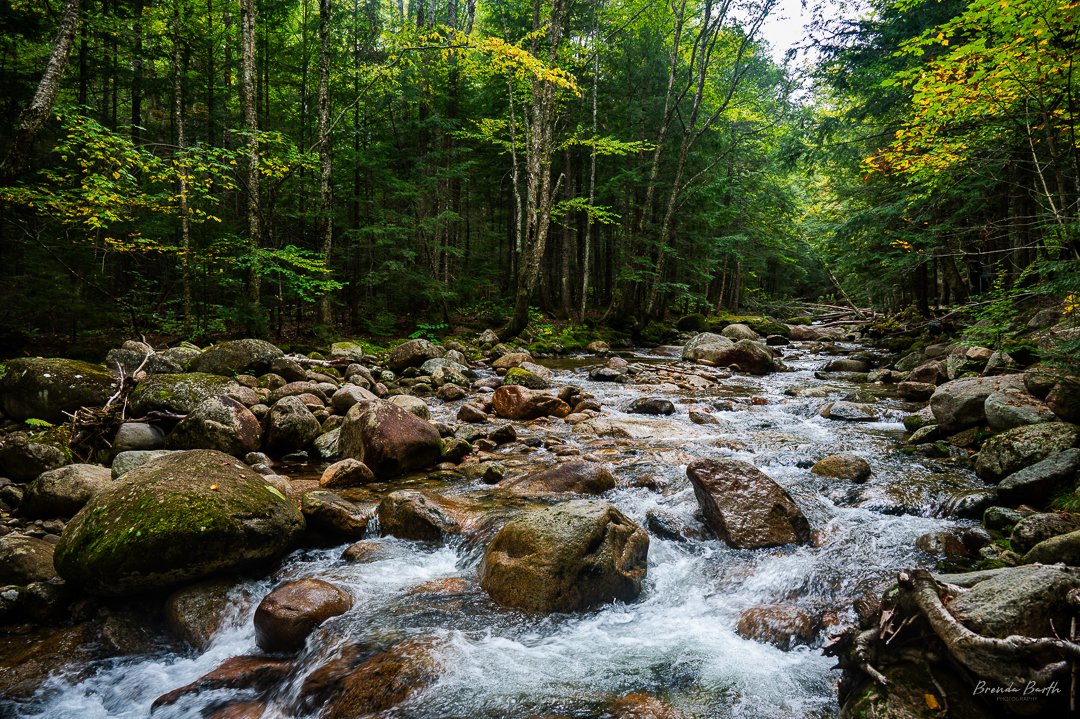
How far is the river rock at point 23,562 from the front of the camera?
388 centimetres

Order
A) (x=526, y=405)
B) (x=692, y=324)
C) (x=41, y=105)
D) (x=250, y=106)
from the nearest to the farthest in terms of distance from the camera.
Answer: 1. (x=41, y=105)
2. (x=526, y=405)
3. (x=250, y=106)
4. (x=692, y=324)

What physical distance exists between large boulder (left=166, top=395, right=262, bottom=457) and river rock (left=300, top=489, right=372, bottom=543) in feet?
8.28

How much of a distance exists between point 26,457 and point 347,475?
3.41 metres

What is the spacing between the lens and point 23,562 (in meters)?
3.94

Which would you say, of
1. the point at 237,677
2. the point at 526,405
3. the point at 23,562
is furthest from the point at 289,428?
the point at 237,677

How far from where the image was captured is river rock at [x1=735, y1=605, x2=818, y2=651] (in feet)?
12.0

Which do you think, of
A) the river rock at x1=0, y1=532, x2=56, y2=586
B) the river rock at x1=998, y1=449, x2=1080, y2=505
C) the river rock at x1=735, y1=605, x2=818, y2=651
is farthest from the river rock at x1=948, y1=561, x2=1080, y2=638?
→ the river rock at x1=0, y1=532, x2=56, y2=586

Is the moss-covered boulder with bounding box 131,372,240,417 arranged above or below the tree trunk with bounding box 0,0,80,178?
below

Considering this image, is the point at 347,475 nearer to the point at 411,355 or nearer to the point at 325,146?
the point at 411,355

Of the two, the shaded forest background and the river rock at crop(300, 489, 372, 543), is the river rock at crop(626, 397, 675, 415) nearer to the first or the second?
the shaded forest background

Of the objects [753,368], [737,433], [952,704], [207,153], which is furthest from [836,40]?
[952,704]

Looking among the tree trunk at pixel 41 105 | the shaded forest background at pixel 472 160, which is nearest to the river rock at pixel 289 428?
the shaded forest background at pixel 472 160

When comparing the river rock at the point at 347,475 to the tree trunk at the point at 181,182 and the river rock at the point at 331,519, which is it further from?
the tree trunk at the point at 181,182

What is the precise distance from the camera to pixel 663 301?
24812 millimetres
